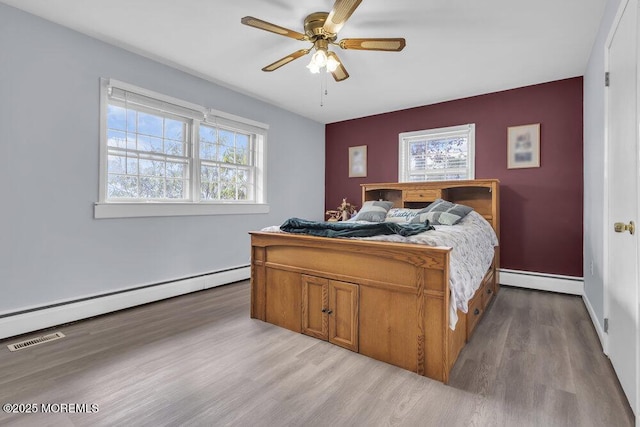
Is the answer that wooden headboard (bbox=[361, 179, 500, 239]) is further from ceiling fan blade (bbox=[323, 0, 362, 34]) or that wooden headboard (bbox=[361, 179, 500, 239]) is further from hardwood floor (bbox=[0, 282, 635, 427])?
ceiling fan blade (bbox=[323, 0, 362, 34])

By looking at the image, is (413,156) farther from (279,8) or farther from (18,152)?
(18,152)

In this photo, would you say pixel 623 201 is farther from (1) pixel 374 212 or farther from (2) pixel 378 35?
(1) pixel 374 212

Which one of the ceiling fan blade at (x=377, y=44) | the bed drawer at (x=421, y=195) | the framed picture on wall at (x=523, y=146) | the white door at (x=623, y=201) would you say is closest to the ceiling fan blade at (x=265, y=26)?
the ceiling fan blade at (x=377, y=44)

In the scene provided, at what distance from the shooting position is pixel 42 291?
2473mm

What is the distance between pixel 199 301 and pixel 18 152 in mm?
1955

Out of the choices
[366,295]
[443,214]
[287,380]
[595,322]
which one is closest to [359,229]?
[366,295]

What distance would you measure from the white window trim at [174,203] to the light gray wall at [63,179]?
0.06 metres

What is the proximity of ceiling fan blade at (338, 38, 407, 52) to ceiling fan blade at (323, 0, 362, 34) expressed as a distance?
6.3 inches

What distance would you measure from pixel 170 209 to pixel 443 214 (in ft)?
9.66

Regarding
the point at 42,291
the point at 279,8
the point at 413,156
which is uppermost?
the point at 279,8

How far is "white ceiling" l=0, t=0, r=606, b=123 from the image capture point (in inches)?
90.0


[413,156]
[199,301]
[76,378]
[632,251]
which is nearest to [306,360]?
[76,378]

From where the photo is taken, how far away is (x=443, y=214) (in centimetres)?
328

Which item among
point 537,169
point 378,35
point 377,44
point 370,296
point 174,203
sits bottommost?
point 370,296
